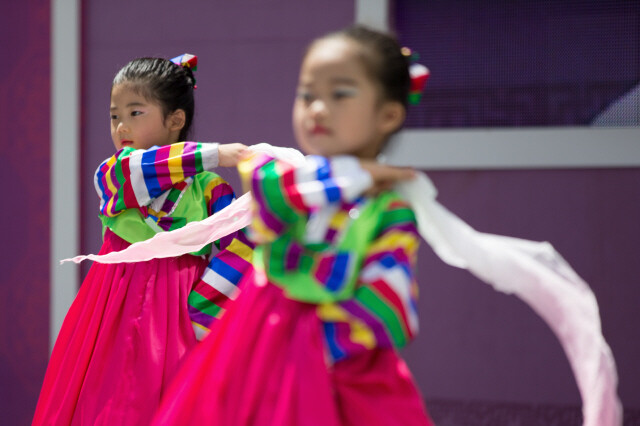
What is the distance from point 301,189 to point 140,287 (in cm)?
100

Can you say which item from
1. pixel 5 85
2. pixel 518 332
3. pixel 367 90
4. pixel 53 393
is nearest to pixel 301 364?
pixel 367 90

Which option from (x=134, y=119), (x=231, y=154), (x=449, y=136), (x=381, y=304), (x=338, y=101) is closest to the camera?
(x=381, y=304)

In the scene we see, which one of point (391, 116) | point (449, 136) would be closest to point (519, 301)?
point (449, 136)

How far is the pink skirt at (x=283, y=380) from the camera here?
144 cm

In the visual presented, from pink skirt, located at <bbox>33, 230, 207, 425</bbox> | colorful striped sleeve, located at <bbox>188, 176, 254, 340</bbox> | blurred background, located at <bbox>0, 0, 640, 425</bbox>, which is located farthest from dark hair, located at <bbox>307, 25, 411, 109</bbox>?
blurred background, located at <bbox>0, 0, 640, 425</bbox>

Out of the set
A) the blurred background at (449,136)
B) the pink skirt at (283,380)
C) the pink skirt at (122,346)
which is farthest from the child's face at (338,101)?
the blurred background at (449,136)

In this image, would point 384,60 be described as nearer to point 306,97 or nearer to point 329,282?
point 306,97

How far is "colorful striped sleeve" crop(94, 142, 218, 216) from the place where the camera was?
2.25 m

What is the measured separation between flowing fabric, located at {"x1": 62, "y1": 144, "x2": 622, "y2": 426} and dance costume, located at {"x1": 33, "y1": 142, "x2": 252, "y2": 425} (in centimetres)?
78

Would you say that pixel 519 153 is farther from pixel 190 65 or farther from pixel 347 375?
pixel 347 375

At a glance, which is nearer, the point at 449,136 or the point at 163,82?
the point at 163,82

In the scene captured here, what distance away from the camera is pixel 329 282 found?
146 centimetres

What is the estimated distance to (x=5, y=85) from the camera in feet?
13.0

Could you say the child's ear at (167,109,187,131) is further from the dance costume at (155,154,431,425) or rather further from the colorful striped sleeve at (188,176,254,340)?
the dance costume at (155,154,431,425)
